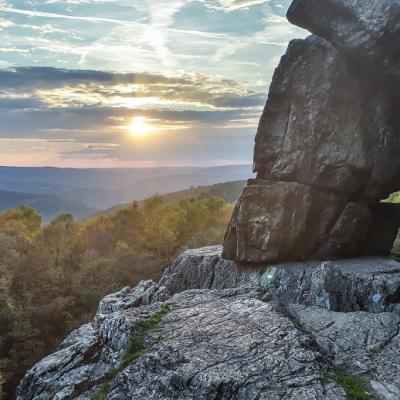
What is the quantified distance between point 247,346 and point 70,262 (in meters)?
66.5

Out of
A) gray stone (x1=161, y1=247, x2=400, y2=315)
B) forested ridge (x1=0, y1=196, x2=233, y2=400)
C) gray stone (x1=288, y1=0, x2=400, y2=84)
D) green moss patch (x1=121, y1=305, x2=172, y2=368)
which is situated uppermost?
gray stone (x1=288, y1=0, x2=400, y2=84)

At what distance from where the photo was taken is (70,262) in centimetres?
8088

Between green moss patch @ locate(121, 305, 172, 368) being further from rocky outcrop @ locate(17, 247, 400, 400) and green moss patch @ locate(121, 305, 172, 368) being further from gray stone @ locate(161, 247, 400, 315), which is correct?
gray stone @ locate(161, 247, 400, 315)

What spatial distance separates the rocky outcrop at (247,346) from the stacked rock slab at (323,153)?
2.45 meters

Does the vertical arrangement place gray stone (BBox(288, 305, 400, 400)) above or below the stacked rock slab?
below

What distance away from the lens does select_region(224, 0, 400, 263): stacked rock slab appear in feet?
91.7

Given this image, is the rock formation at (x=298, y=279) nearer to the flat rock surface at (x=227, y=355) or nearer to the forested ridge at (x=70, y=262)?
the flat rock surface at (x=227, y=355)

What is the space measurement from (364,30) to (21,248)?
64.1m

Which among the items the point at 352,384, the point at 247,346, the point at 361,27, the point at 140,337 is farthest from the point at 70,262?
the point at 352,384

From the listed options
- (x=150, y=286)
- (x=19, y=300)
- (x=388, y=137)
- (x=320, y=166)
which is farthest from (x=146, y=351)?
(x=19, y=300)

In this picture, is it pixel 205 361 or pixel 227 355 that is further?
pixel 227 355

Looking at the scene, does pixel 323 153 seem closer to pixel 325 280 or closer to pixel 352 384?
pixel 325 280

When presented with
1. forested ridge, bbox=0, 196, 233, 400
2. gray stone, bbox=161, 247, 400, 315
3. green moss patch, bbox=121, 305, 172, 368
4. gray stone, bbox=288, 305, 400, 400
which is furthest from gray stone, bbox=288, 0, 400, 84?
forested ridge, bbox=0, 196, 233, 400

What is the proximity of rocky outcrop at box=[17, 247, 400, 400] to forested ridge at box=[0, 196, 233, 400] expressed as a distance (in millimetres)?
24643
